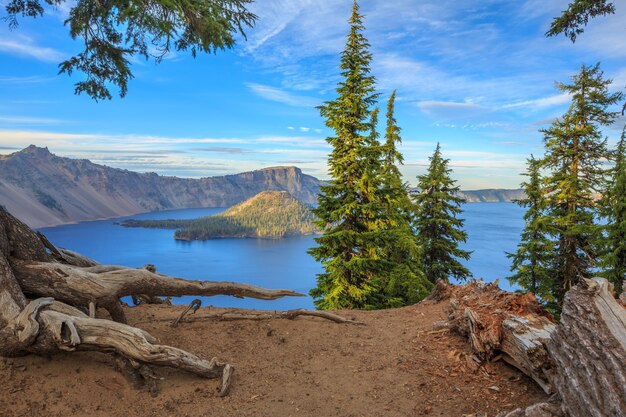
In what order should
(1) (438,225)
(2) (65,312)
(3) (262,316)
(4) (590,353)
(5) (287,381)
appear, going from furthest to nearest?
(1) (438,225)
(3) (262,316)
(5) (287,381)
(2) (65,312)
(4) (590,353)

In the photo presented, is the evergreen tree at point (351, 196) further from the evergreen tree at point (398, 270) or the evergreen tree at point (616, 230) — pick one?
the evergreen tree at point (616, 230)

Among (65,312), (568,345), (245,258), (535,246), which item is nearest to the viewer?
(568,345)

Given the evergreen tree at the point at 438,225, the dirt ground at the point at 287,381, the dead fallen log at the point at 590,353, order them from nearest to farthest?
the dead fallen log at the point at 590,353 < the dirt ground at the point at 287,381 < the evergreen tree at the point at 438,225

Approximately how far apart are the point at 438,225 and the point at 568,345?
1934cm

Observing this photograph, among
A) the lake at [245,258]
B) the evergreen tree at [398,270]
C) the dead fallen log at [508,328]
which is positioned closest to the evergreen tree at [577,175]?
the evergreen tree at [398,270]

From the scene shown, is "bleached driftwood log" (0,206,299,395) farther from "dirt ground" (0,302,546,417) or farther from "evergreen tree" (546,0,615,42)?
"evergreen tree" (546,0,615,42)

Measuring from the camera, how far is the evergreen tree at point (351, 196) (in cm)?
1576

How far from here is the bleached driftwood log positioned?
17.0 ft

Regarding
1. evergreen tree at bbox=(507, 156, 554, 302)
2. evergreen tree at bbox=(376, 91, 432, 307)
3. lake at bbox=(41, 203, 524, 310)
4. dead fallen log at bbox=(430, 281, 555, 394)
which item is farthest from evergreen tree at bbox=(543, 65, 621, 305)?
lake at bbox=(41, 203, 524, 310)

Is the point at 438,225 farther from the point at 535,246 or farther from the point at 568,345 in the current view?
the point at 568,345

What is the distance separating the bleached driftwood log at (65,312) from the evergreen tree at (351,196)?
945cm

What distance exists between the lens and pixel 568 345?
4.38 meters

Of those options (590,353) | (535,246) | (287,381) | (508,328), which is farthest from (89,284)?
(535,246)

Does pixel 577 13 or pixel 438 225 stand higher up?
pixel 577 13
